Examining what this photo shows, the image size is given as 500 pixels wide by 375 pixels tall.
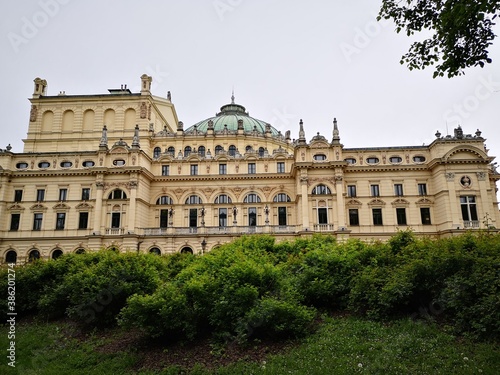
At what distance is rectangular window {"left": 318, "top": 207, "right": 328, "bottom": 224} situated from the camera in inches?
1960

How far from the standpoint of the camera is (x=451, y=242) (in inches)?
672

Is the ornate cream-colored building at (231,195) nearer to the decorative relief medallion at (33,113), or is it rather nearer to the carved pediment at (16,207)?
the carved pediment at (16,207)

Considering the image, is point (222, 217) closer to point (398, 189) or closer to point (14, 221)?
point (398, 189)

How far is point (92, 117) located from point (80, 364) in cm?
5181

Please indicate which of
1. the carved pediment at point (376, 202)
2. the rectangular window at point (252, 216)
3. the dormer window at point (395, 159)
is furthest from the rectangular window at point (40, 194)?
the dormer window at point (395, 159)

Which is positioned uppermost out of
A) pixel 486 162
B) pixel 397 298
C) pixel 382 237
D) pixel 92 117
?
pixel 92 117

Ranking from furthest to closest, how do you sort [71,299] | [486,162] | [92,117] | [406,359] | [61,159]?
[92,117], [61,159], [486,162], [71,299], [406,359]

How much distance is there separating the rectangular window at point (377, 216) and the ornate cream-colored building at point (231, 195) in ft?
0.39

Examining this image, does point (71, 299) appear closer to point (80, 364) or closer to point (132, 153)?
point (80, 364)

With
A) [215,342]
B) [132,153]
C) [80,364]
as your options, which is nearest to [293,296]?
[215,342]

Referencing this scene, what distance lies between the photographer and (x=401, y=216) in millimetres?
50750

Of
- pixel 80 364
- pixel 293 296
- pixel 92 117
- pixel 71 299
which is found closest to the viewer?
pixel 80 364

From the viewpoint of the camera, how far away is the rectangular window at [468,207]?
159 feet

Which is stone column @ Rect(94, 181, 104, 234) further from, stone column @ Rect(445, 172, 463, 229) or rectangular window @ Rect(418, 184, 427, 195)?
stone column @ Rect(445, 172, 463, 229)
